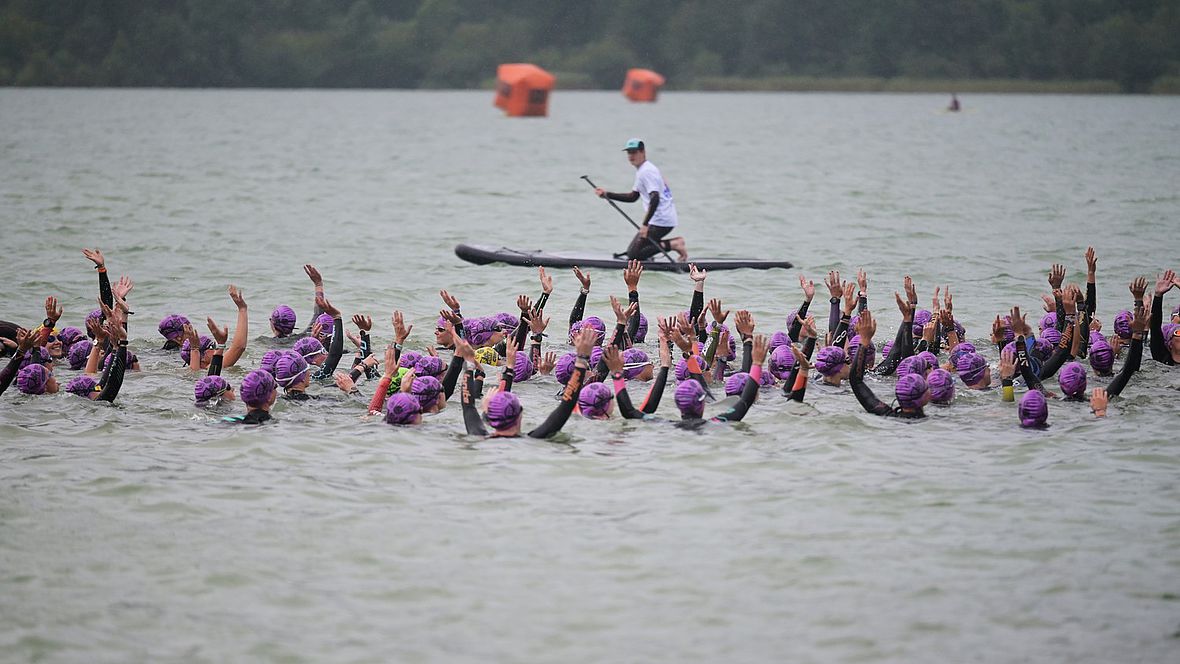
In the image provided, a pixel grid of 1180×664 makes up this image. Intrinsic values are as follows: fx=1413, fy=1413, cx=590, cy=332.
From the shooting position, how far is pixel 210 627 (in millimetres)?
9258

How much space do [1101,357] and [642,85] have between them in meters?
120

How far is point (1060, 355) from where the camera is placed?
14945 millimetres

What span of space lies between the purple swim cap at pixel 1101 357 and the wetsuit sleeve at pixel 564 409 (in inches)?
249

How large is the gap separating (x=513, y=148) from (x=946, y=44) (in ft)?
251

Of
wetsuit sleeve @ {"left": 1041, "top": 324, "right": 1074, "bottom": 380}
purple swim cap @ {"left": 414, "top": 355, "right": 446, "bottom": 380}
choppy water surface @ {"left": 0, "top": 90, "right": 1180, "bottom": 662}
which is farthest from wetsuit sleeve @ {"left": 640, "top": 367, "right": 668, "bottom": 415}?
wetsuit sleeve @ {"left": 1041, "top": 324, "right": 1074, "bottom": 380}

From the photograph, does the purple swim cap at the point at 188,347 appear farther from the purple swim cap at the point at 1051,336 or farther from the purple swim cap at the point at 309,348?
the purple swim cap at the point at 1051,336

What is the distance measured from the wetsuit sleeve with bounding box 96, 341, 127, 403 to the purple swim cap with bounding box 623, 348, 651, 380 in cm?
517

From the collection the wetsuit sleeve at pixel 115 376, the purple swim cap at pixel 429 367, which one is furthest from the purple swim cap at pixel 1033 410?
the wetsuit sleeve at pixel 115 376

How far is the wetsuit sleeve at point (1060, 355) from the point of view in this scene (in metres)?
14.8

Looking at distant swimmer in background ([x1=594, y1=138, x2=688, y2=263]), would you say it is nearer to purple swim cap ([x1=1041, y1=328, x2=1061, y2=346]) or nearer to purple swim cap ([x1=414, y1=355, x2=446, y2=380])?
purple swim cap ([x1=1041, y1=328, x2=1061, y2=346])

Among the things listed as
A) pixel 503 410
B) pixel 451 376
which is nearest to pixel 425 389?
pixel 451 376

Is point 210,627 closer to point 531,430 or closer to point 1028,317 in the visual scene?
point 531,430

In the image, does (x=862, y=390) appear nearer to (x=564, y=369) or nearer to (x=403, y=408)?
(x=564, y=369)

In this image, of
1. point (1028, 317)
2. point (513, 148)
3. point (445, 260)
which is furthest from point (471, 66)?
point (1028, 317)
